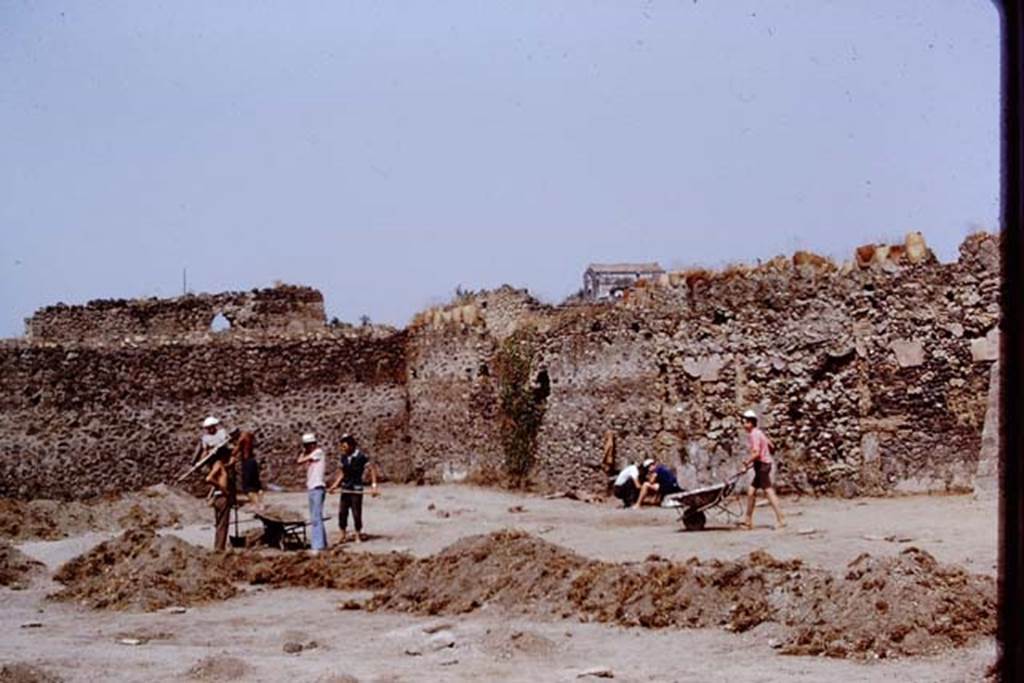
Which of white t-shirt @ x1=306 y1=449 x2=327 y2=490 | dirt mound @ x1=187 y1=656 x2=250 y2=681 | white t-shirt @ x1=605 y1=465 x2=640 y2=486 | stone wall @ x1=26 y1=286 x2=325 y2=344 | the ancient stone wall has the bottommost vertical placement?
dirt mound @ x1=187 y1=656 x2=250 y2=681

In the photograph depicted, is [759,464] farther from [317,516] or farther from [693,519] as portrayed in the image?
[317,516]

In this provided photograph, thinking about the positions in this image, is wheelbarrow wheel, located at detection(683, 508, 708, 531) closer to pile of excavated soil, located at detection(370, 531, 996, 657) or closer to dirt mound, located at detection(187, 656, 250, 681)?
pile of excavated soil, located at detection(370, 531, 996, 657)

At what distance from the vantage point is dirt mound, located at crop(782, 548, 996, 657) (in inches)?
384

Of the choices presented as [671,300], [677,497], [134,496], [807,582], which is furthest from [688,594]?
[134,496]

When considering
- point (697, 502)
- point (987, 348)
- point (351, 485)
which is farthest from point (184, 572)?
point (987, 348)

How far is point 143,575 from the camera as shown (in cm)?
1504

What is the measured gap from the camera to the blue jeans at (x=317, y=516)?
1744 cm

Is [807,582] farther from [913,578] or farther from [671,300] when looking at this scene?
[671,300]

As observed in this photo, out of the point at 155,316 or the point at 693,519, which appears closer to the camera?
the point at 693,519

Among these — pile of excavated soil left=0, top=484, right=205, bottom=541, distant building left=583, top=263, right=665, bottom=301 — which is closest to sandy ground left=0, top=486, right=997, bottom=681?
pile of excavated soil left=0, top=484, right=205, bottom=541

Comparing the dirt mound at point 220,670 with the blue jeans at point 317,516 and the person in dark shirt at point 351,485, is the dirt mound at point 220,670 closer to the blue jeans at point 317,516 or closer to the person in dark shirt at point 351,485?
the blue jeans at point 317,516

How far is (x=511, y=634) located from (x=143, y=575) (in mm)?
5915

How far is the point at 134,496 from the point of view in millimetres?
25750

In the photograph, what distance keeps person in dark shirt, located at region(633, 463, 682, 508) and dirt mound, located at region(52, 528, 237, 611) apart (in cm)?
765
